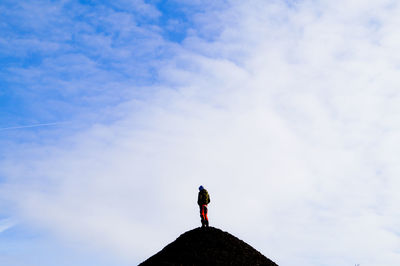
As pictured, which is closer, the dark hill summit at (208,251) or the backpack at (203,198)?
the dark hill summit at (208,251)

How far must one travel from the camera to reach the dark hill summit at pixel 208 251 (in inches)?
1075

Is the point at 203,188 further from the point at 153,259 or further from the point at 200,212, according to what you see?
the point at 153,259

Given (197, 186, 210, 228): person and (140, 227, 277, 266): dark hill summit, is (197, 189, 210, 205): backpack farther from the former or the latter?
(140, 227, 277, 266): dark hill summit

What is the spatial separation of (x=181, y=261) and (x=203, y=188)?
5449 millimetres

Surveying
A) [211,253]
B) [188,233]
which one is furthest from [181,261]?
[188,233]

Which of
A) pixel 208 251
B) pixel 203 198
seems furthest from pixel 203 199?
pixel 208 251

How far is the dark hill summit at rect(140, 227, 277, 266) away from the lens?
27.3m

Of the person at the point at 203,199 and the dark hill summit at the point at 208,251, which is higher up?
the person at the point at 203,199

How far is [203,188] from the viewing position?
30203mm

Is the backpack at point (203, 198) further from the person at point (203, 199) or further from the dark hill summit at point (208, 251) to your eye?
the dark hill summit at point (208, 251)

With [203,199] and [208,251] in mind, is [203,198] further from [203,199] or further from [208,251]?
[208,251]

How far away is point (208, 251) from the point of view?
92.6ft

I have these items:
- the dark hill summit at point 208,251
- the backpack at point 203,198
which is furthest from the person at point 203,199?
the dark hill summit at point 208,251

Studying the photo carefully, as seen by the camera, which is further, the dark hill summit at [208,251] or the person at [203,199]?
the person at [203,199]
